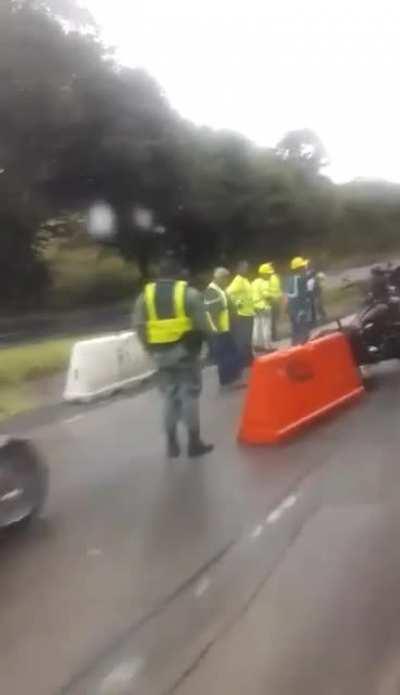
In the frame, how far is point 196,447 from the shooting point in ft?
39.2

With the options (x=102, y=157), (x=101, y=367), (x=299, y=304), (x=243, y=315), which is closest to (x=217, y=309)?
(x=243, y=315)

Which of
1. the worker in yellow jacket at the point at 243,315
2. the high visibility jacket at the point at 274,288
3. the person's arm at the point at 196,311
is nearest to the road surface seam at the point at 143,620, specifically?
the person's arm at the point at 196,311

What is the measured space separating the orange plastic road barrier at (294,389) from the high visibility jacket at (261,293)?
793cm

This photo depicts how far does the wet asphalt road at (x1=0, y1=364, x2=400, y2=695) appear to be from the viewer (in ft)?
→ 19.4

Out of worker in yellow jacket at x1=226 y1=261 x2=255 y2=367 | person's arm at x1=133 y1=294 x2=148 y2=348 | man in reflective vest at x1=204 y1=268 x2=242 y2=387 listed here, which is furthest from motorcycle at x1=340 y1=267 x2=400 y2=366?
person's arm at x1=133 y1=294 x2=148 y2=348

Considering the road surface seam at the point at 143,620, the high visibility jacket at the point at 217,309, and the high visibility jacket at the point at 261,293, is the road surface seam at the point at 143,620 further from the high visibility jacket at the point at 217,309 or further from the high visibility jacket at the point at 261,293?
the high visibility jacket at the point at 261,293

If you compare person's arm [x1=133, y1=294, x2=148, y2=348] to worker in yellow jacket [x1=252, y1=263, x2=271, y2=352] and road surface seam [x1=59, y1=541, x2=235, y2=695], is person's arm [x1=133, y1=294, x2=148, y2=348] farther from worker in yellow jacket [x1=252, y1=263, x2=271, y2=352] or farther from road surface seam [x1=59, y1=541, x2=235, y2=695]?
worker in yellow jacket [x1=252, y1=263, x2=271, y2=352]

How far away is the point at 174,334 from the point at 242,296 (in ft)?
28.8

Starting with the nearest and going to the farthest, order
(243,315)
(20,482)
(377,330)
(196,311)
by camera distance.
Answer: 1. (20,482)
2. (196,311)
3. (377,330)
4. (243,315)

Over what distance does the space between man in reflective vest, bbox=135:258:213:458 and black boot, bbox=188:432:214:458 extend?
7cm

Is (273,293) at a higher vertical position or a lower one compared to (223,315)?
lower

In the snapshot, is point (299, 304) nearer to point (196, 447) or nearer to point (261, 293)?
point (261, 293)

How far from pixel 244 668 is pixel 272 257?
25873 millimetres

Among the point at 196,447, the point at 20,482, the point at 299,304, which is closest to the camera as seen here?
the point at 20,482
